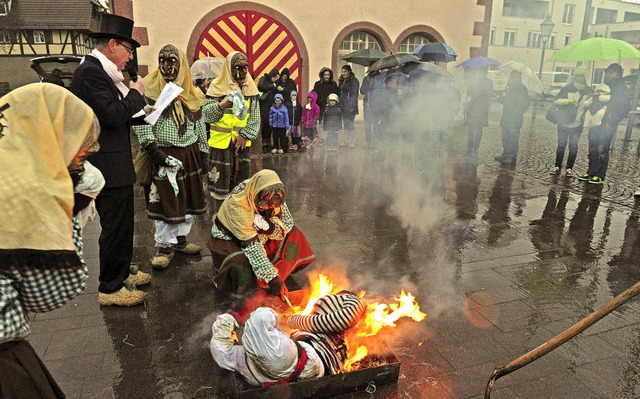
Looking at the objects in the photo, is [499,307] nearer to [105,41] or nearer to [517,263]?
[517,263]

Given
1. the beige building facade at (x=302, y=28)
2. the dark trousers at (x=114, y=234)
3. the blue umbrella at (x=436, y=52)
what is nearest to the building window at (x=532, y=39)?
the beige building facade at (x=302, y=28)

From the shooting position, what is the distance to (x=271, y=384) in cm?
260

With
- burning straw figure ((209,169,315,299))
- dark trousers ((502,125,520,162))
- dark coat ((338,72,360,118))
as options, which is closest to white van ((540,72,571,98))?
dark trousers ((502,125,520,162))

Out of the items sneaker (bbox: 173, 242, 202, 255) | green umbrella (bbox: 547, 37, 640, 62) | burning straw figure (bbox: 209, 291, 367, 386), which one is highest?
green umbrella (bbox: 547, 37, 640, 62)

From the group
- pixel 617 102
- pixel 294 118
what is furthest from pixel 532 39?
pixel 294 118

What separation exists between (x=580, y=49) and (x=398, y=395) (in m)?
8.84

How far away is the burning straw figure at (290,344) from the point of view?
8.02 feet

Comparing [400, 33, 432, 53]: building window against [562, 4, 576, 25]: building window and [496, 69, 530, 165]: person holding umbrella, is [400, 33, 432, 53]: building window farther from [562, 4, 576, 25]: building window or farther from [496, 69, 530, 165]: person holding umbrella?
[562, 4, 576, 25]: building window

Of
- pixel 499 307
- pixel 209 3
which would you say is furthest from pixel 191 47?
pixel 499 307

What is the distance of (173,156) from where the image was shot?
4.39m

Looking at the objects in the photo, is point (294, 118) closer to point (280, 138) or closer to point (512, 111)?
point (280, 138)

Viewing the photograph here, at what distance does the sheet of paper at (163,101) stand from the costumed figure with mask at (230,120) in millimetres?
1103

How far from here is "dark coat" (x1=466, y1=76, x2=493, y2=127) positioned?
10.5 m

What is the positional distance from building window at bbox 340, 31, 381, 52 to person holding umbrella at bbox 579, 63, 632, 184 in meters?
8.78
